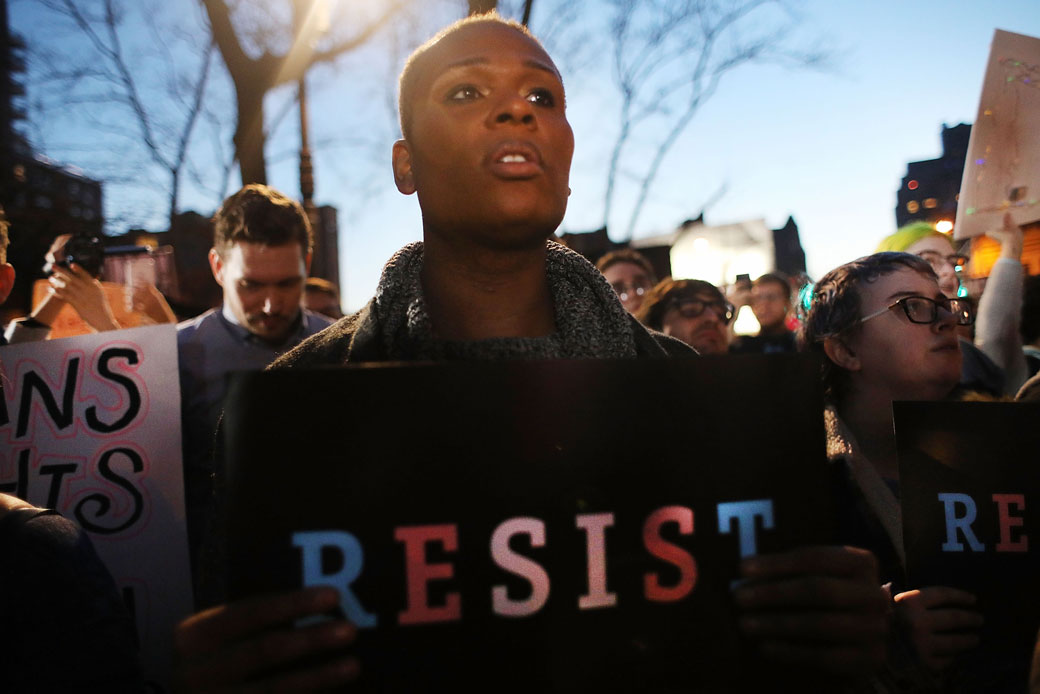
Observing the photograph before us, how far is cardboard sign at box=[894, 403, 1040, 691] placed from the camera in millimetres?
1460

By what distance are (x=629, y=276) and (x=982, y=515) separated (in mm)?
3671

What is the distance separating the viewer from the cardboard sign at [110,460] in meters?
2.40

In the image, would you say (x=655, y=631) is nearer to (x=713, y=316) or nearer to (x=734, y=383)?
(x=734, y=383)

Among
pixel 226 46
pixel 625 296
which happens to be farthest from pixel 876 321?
pixel 226 46

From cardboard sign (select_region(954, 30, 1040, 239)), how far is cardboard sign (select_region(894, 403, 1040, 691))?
1.76m

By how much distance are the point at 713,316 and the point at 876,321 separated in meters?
1.66

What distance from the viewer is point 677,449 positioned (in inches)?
39.9

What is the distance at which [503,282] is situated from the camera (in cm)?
138

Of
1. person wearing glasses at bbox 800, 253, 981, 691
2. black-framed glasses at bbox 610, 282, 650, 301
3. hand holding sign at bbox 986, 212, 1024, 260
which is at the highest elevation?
black-framed glasses at bbox 610, 282, 650, 301

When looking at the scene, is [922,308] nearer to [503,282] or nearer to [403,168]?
[503,282]

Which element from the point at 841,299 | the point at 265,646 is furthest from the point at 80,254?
the point at 841,299

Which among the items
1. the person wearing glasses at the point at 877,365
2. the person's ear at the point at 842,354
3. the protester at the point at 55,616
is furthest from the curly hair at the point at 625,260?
the protester at the point at 55,616

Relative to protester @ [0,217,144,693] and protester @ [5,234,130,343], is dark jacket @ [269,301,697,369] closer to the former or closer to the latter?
protester @ [0,217,144,693]

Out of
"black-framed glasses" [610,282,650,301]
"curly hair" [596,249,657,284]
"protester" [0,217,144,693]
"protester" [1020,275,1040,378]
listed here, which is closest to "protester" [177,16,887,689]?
"protester" [0,217,144,693]
